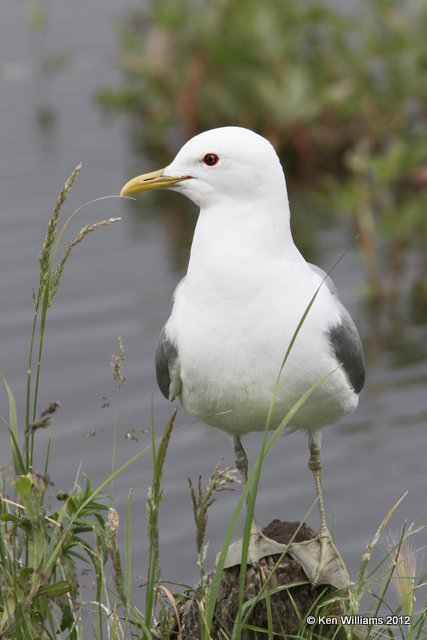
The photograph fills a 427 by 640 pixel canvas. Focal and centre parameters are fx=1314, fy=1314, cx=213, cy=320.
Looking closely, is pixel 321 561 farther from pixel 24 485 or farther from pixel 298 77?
pixel 298 77

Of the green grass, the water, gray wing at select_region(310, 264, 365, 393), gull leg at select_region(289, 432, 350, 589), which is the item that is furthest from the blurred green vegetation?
the green grass

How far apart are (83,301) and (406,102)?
435 centimetres

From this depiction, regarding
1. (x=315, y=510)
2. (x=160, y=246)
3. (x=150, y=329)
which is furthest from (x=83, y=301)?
(x=315, y=510)

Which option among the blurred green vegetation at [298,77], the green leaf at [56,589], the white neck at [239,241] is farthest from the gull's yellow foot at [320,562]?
the blurred green vegetation at [298,77]

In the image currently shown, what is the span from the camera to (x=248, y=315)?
13.2ft

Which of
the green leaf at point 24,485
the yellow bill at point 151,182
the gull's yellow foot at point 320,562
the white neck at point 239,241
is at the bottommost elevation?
the gull's yellow foot at point 320,562

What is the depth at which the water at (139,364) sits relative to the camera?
7.25 metres

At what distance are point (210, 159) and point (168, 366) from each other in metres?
0.69

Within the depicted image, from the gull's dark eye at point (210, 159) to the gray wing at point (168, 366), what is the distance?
573mm

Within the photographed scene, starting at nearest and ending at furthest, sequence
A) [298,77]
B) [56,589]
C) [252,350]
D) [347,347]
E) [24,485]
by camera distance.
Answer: [24,485] → [56,589] → [252,350] → [347,347] → [298,77]

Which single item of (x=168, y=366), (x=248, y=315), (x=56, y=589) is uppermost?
(x=248, y=315)

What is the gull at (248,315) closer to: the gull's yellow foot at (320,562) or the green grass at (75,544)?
the gull's yellow foot at (320,562)

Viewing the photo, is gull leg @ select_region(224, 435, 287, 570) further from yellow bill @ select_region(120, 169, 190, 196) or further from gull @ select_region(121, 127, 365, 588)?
yellow bill @ select_region(120, 169, 190, 196)

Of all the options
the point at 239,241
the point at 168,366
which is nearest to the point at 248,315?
the point at 239,241
